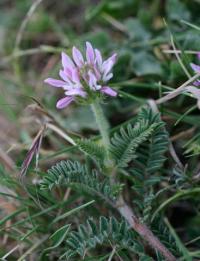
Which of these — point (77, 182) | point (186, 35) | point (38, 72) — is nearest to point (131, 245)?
point (77, 182)

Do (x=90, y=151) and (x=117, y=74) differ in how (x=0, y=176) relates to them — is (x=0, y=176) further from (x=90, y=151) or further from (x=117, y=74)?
(x=117, y=74)

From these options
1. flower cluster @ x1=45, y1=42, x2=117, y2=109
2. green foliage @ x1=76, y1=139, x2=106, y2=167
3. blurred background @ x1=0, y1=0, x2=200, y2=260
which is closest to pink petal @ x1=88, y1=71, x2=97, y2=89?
flower cluster @ x1=45, y1=42, x2=117, y2=109

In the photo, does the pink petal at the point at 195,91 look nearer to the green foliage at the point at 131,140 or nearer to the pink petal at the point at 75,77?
the green foliage at the point at 131,140

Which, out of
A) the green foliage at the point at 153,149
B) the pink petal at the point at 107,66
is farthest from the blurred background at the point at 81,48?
the pink petal at the point at 107,66

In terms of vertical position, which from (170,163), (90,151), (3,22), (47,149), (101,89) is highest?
(3,22)

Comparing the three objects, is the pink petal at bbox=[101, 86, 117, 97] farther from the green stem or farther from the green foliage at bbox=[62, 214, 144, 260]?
the green foliage at bbox=[62, 214, 144, 260]

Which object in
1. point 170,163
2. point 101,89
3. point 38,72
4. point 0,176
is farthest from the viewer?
point 38,72
